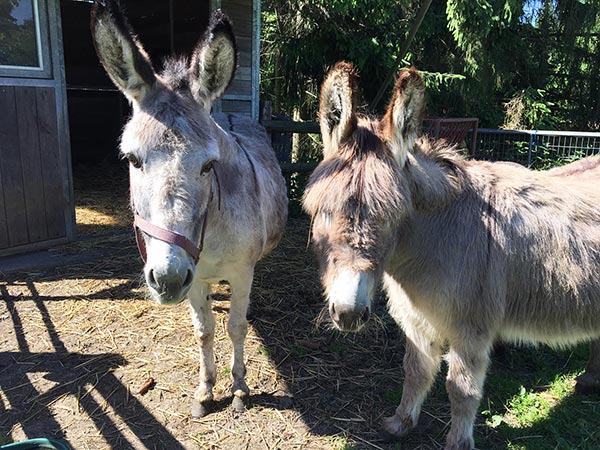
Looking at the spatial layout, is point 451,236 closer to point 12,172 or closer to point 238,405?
point 238,405

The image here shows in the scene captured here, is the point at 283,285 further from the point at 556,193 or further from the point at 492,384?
the point at 556,193

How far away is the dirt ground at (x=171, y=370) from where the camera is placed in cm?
261

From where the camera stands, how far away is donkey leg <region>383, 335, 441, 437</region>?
255 centimetres

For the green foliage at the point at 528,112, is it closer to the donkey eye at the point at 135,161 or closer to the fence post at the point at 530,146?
the fence post at the point at 530,146

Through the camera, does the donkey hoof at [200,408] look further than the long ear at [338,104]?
Yes

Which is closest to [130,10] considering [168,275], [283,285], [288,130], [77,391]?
[288,130]

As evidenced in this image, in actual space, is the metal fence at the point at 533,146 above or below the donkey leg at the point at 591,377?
above

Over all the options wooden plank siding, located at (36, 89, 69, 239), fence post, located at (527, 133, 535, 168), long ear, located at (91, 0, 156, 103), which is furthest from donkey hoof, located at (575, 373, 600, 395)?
fence post, located at (527, 133, 535, 168)

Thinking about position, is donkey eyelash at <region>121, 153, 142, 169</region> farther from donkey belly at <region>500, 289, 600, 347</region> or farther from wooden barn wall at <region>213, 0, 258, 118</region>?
wooden barn wall at <region>213, 0, 258, 118</region>

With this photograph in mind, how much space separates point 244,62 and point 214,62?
428 centimetres

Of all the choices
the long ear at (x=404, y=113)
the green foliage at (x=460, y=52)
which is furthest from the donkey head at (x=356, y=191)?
the green foliage at (x=460, y=52)

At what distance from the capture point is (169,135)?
1.89 meters

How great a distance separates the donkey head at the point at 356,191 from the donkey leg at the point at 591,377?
7.08 ft

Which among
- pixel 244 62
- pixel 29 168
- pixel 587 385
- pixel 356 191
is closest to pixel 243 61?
pixel 244 62
